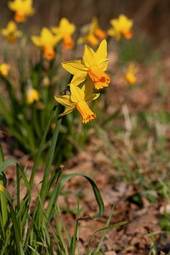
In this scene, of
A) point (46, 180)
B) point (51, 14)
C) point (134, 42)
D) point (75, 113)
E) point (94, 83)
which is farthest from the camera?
point (51, 14)

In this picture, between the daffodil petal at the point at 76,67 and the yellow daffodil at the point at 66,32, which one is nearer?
the daffodil petal at the point at 76,67

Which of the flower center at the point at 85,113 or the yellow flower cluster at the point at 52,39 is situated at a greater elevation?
the yellow flower cluster at the point at 52,39

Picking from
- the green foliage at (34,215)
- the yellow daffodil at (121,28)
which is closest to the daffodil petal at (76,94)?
the green foliage at (34,215)

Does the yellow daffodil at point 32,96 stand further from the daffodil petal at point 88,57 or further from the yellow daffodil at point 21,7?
the daffodil petal at point 88,57

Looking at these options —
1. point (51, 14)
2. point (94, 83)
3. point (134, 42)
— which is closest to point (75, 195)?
point (94, 83)

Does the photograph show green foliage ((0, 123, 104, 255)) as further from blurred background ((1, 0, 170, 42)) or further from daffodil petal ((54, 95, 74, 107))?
blurred background ((1, 0, 170, 42))

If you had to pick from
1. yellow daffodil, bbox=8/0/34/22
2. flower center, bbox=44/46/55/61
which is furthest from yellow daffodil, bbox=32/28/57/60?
yellow daffodil, bbox=8/0/34/22

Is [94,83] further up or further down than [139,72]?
further down

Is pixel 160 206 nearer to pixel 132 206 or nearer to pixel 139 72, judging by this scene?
pixel 132 206
